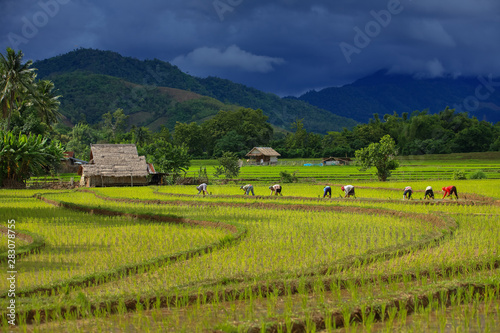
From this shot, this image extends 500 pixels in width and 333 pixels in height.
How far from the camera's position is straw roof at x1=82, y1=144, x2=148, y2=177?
118 feet

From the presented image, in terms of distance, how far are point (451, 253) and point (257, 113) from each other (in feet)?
286

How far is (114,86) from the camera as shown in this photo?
166m

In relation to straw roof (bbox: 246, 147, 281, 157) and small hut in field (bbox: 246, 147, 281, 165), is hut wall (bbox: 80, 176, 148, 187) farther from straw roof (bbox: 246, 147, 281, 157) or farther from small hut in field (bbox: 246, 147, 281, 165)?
straw roof (bbox: 246, 147, 281, 157)

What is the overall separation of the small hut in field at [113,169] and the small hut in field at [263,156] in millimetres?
31510

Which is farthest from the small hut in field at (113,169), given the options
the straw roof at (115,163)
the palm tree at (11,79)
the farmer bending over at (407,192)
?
the farmer bending over at (407,192)

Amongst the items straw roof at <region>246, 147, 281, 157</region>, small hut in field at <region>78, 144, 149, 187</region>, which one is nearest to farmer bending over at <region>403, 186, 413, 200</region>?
small hut in field at <region>78, 144, 149, 187</region>

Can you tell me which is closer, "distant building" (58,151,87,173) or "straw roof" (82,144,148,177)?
"straw roof" (82,144,148,177)

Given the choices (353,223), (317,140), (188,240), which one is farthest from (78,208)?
(317,140)

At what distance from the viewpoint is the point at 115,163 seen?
3706 centimetres

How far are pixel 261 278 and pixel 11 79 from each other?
109 feet

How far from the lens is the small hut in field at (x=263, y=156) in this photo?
68.4 meters

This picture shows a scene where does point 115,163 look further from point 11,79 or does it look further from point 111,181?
point 11,79

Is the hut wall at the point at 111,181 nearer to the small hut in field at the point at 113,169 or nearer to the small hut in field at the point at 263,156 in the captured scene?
the small hut in field at the point at 113,169

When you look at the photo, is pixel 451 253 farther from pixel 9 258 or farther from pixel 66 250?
pixel 9 258
